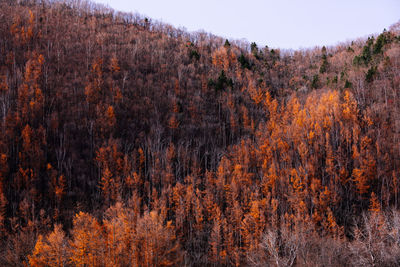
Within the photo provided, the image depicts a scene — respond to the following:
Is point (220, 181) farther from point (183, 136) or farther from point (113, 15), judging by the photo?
point (113, 15)

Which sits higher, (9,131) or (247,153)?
(9,131)

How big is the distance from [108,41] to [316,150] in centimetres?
7829

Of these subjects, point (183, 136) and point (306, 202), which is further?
point (183, 136)

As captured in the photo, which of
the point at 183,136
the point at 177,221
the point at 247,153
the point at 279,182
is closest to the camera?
the point at 177,221

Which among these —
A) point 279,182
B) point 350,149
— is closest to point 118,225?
point 279,182

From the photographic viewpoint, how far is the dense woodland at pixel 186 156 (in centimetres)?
3550

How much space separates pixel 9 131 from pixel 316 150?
202ft

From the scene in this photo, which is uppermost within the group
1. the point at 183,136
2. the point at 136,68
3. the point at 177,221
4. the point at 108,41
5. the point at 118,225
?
the point at 108,41

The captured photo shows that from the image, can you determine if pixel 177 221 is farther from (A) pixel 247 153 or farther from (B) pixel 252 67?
(B) pixel 252 67

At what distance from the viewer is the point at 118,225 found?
36.1 meters

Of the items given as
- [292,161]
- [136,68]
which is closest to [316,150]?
[292,161]

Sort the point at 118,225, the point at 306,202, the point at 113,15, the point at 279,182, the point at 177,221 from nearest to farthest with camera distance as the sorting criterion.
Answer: the point at 118,225 → the point at 177,221 → the point at 306,202 → the point at 279,182 → the point at 113,15

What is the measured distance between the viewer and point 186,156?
62.4 meters

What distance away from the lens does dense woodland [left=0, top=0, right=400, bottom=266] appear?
1398 inches
